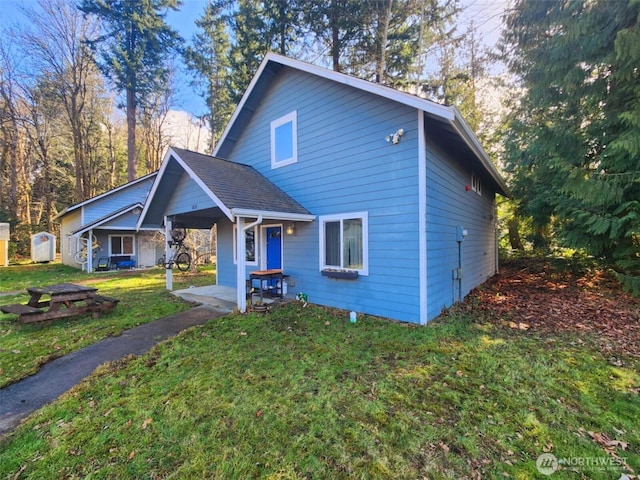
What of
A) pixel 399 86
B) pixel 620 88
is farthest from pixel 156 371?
pixel 399 86

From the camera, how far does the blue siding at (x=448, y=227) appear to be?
6113 mm

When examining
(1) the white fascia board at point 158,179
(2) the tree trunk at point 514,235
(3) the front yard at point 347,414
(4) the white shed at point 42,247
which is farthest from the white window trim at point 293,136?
(4) the white shed at point 42,247

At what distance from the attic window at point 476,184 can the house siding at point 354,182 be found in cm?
→ 487

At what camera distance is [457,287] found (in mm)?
7680

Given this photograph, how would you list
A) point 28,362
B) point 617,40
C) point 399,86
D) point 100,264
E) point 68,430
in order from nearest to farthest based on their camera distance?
point 68,430 → point 28,362 → point 617,40 → point 399,86 → point 100,264

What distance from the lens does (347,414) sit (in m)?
3.04

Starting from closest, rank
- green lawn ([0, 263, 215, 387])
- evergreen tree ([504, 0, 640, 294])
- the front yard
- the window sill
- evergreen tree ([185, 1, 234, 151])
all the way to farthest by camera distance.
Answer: the front yard
green lawn ([0, 263, 215, 387])
evergreen tree ([504, 0, 640, 294])
the window sill
evergreen tree ([185, 1, 234, 151])

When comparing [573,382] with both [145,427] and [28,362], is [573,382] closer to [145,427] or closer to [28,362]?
[145,427]

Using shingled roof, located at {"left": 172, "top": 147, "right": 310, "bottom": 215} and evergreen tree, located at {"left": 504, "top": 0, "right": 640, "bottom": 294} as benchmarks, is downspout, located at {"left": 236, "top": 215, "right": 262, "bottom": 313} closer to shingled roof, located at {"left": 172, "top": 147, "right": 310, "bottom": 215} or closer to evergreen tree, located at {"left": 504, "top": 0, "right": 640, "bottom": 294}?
shingled roof, located at {"left": 172, "top": 147, "right": 310, "bottom": 215}

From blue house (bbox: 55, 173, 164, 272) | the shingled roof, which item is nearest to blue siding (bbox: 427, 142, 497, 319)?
the shingled roof

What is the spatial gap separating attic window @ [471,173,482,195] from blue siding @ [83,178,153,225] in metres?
17.2

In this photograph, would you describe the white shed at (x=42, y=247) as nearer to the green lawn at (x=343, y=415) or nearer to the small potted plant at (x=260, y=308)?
the small potted plant at (x=260, y=308)

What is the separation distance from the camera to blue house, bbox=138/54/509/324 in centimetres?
593

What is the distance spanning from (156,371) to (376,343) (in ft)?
11.1
